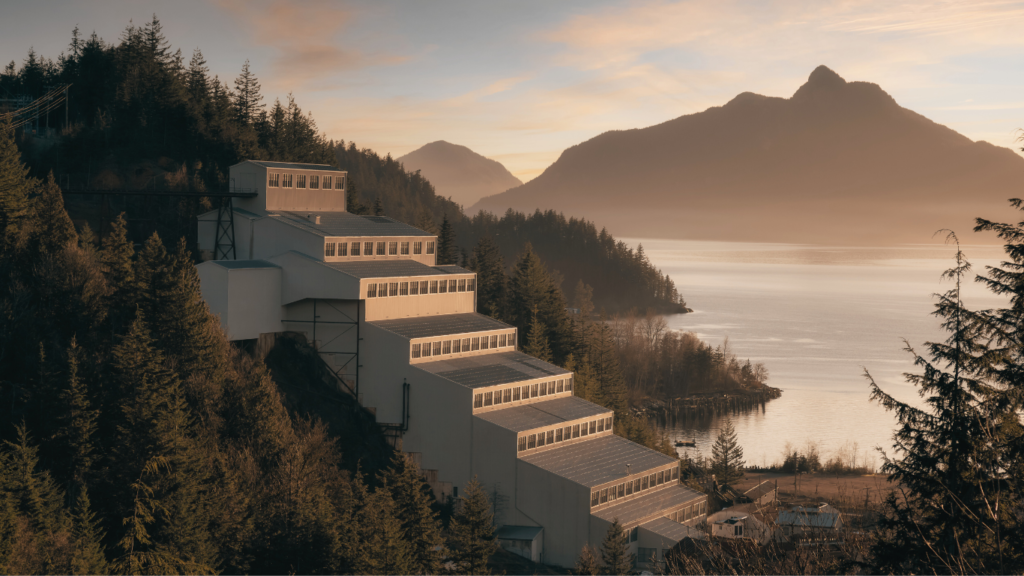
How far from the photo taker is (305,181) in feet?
216

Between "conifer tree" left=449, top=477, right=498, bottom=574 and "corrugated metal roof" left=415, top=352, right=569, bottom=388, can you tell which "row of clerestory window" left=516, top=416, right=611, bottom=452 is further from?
"conifer tree" left=449, top=477, right=498, bottom=574

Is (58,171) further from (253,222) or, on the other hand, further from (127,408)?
(127,408)

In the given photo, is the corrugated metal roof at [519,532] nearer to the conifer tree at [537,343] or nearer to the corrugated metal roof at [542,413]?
the corrugated metal roof at [542,413]

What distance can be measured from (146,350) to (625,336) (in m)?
96.7

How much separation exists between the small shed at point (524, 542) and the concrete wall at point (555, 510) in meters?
0.60

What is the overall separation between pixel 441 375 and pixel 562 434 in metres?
8.23

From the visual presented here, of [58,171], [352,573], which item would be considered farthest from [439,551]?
[58,171]

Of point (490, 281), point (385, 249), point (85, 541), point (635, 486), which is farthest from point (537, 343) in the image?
point (85, 541)

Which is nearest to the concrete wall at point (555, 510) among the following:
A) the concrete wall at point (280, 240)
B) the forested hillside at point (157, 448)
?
the forested hillside at point (157, 448)

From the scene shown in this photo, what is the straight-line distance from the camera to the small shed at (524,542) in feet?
157

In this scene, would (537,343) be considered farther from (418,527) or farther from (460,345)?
(418,527)

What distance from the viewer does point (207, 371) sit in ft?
150

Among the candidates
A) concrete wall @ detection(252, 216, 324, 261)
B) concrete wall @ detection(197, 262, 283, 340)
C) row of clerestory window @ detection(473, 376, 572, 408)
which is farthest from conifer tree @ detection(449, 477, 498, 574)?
concrete wall @ detection(252, 216, 324, 261)

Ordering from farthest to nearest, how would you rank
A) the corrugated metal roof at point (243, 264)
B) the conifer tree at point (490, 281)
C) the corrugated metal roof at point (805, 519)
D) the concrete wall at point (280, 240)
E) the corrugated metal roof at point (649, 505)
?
the conifer tree at point (490, 281) < the concrete wall at point (280, 240) < the corrugated metal roof at point (243, 264) < the corrugated metal roof at point (649, 505) < the corrugated metal roof at point (805, 519)
